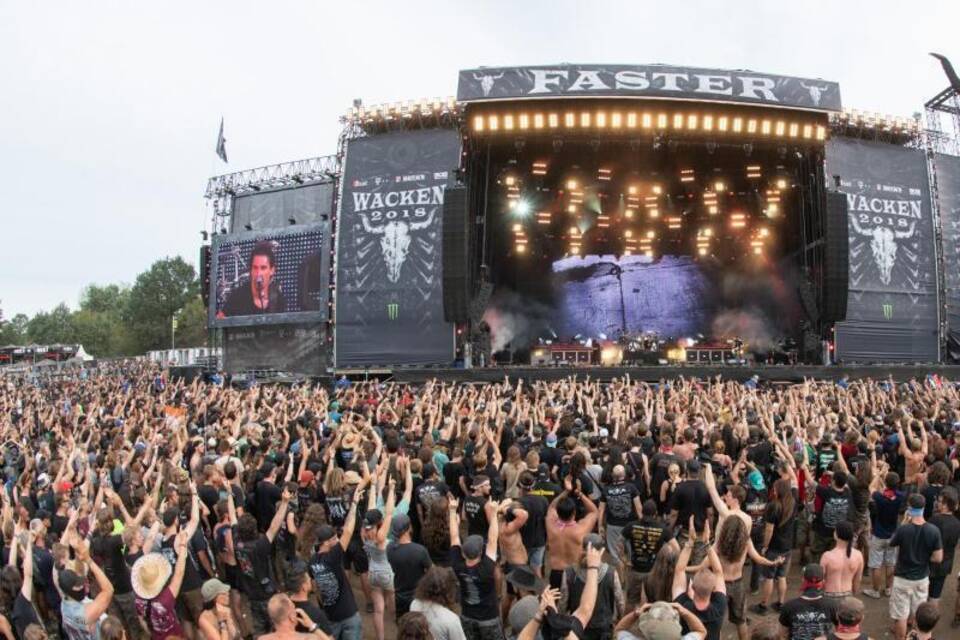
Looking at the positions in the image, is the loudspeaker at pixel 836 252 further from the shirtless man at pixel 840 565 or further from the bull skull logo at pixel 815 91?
the shirtless man at pixel 840 565

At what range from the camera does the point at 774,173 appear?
81.8ft

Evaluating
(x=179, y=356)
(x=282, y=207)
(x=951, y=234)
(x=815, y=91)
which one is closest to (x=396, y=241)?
(x=282, y=207)

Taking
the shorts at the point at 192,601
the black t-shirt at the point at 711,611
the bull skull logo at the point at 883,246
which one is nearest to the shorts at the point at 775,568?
the black t-shirt at the point at 711,611

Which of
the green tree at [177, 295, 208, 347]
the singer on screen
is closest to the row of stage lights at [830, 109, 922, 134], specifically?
the singer on screen

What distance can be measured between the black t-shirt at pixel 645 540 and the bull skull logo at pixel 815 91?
64.5 ft

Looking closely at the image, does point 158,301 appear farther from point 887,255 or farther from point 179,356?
point 887,255

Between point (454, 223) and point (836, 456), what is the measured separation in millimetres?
15854

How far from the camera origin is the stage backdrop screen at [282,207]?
97.4 ft

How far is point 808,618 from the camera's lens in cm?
429

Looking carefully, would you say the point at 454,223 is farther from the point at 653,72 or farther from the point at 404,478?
the point at 404,478

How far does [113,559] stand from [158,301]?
7880 cm

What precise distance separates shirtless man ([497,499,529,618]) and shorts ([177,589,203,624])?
7.98ft

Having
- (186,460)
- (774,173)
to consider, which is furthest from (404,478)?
(774,173)

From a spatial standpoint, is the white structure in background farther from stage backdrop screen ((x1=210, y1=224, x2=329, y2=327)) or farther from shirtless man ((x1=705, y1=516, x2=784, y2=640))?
shirtless man ((x1=705, y1=516, x2=784, y2=640))
